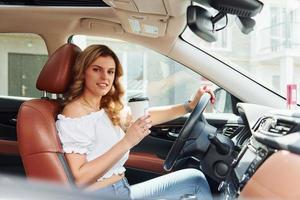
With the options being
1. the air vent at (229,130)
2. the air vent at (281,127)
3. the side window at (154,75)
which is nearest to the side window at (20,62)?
the side window at (154,75)

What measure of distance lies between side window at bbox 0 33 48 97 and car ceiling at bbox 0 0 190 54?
9 centimetres

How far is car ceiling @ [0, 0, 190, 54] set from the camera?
253 cm

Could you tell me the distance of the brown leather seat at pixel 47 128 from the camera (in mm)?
1832

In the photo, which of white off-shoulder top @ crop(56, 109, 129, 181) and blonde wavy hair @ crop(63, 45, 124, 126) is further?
blonde wavy hair @ crop(63, 45, 124, 126)

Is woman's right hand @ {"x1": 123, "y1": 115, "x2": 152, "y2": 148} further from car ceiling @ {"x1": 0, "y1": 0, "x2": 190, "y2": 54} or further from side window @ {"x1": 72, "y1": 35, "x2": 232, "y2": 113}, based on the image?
car ceiling @ {"x1": 0, "y1": 0, "x2": 190, "y2": 54}

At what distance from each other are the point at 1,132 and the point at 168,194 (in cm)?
141

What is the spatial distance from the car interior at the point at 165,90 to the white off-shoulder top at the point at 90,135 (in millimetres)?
44

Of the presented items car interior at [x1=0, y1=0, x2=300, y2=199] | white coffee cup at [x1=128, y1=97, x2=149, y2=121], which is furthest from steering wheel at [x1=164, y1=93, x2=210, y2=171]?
white coffee cup at [x1=128, y1=97, x2=149, y2=121]

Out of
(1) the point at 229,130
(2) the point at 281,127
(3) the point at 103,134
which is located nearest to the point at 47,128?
(3) the point at 103,134

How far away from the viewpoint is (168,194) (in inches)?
88.7

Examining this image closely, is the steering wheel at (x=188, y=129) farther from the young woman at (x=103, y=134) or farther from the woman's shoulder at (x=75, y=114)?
the woman's shoulder at (x=75, y=114)

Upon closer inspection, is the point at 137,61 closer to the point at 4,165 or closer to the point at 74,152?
the point at 4,165

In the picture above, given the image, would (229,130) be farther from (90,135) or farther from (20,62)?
(20,62)

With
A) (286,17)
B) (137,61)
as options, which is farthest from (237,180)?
(286,17)
